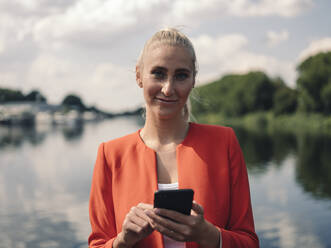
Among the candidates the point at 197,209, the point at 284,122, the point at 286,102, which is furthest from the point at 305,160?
the point at 286,102

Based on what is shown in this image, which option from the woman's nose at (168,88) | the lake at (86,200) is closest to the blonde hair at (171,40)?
the woman's nose at (168,88)

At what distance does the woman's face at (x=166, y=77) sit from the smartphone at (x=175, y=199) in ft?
2.32

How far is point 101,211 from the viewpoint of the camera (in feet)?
8.84

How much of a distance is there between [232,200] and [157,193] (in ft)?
2.49

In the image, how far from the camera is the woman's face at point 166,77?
2.53 metres

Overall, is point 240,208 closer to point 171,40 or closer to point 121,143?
point 121,143

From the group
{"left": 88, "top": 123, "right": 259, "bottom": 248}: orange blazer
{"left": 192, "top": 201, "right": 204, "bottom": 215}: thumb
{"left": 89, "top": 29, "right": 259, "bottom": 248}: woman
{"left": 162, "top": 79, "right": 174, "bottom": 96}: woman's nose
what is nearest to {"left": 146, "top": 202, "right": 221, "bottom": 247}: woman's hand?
{"left": 192, "top": 201, "right": 204, "bottom": 215}: thumb

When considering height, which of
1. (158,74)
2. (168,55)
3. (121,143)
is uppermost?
(168,55)

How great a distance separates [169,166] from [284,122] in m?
90.4

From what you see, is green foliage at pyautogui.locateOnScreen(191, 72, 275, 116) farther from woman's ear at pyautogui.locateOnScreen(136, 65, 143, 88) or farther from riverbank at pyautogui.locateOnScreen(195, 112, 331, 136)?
woman's ear at pyautogui.locateOnScreen(136, 65, 143, 88)

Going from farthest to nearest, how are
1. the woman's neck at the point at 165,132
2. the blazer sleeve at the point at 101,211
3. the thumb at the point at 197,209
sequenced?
1. the woman's neck at the point at 165,132
2. the blazer sleeve at the point at 101,211
3. the thumb at the point at 197,209

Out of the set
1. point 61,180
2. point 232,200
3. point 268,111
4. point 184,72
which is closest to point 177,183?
point 232,200

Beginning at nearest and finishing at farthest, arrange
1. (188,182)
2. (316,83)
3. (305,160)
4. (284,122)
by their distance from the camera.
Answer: (188,182), (305,160), (316,83), (284,122)

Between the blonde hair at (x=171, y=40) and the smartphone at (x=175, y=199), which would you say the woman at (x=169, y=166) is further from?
the smartphone at (x=175, y=199)
